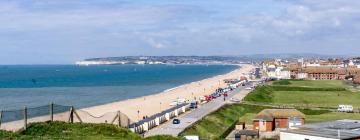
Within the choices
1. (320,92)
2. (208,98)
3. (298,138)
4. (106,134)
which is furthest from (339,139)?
(320,92)

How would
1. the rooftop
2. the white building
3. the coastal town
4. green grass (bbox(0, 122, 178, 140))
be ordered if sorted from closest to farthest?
green grass (bbox(0, 122, 178, 140)) < the white building < the coastal town < the rooftop

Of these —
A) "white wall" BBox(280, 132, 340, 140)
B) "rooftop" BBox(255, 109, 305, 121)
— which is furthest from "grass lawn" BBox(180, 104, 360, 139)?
"white wall" BBox(280, 132, 340, 140)

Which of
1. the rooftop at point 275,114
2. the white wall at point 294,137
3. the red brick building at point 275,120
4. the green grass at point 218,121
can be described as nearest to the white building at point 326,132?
the white wall at point 294,137

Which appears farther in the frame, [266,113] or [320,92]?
[320,92]

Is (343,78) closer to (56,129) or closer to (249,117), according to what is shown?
(249,117)

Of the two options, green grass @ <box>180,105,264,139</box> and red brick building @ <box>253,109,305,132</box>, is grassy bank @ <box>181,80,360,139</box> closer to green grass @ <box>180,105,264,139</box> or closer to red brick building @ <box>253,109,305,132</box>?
green grass @ <box>180,105,264,139</box>

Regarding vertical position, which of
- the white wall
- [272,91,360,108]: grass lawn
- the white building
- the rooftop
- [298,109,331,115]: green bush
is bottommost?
[298,109,331,115]: green bush

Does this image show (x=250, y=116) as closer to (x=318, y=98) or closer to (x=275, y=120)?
(x=275, y=120)
